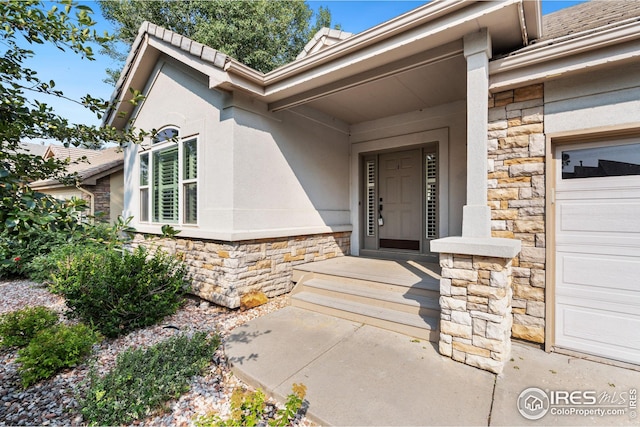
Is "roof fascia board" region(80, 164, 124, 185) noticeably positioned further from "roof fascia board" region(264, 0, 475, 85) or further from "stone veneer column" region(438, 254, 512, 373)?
"stone veneer column" region(438, 254, 512, 373)

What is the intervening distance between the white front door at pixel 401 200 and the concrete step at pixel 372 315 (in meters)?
2.46

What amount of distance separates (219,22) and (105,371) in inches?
486

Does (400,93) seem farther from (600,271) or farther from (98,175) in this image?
(98,175)

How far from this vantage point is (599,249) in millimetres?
2842

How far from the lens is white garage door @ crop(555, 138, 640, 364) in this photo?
271cm

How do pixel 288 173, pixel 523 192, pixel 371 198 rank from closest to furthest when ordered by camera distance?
1. pixel 523 192
2. pixel 288 173
3. pixel 371 198

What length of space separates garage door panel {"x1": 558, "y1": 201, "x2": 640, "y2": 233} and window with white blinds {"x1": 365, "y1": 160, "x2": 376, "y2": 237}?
360 centimetres

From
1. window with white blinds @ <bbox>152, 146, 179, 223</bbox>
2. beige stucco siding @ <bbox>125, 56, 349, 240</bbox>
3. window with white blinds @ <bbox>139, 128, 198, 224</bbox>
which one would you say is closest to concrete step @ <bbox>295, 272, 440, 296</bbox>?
beige stucco siding @ <bbox>125, 56, 349, 240</bbox>

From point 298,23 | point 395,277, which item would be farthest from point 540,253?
point 298,23

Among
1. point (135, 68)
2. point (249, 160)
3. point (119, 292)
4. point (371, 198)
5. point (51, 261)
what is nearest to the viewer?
point (119, 292)

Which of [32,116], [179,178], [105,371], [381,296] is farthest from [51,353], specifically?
[381,296]

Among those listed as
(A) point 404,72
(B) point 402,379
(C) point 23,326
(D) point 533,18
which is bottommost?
(B) point 402,379

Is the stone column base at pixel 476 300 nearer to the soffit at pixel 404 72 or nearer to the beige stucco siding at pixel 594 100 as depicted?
the beige stucco siding at pixel 594 100

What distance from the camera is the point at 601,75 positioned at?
2775 mm
